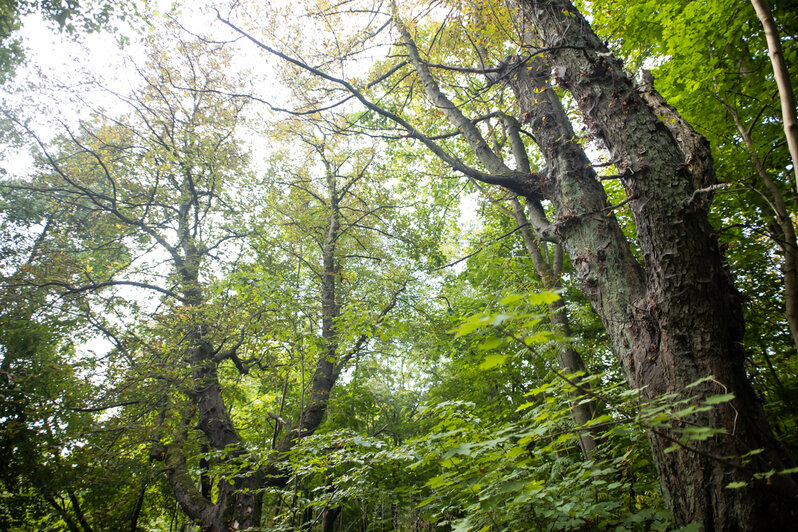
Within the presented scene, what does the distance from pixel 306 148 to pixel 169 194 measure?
142 inches

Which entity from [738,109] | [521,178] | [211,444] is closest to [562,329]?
[521,178]

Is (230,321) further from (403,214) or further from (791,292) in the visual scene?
(791,292)

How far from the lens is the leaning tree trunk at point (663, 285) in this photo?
1.62 metres

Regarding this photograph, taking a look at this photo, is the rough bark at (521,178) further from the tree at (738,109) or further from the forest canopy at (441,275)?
the tree at (738,109)

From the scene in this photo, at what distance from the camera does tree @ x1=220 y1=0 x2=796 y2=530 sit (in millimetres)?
1618

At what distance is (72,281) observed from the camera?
6379 mm

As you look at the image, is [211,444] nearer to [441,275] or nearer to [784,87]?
[441,275]

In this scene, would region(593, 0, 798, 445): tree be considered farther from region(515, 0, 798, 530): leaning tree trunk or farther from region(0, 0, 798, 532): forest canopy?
region(515, 0, 798, 530): leaning tree trunk

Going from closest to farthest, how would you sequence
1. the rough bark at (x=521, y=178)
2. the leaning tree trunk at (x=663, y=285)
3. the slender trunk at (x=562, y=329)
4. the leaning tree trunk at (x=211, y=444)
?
the leaning tree trunk at (x=663, y=285) < the rough bark at (x=521, y=178) < the slender trunk at (x=562, y=329) < the leaning tree trunk at (x=211, y=444)

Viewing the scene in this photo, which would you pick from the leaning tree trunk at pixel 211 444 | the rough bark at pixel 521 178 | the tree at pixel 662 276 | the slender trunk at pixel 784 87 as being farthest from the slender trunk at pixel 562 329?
the leaning tree trunk at pixel 211 444

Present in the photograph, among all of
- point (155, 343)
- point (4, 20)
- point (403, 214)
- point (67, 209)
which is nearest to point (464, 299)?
point (403, 214)

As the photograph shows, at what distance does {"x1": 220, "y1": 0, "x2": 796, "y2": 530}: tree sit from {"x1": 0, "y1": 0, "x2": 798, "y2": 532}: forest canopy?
0.01 meters

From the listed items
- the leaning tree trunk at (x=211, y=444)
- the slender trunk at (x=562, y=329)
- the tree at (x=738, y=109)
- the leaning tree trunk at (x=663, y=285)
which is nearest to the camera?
the leaning tree trunk at (x=663, y=285)

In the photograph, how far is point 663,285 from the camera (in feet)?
6.53
